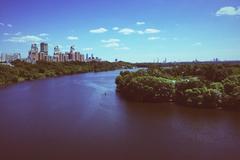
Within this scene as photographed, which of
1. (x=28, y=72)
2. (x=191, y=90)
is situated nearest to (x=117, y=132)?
(x=191, y=90)

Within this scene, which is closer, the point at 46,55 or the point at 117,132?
the point at 117,132

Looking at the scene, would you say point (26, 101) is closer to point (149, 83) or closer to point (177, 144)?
point (149, 83)

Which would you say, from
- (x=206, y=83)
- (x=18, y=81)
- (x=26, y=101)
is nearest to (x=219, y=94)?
(x=206, y=83)

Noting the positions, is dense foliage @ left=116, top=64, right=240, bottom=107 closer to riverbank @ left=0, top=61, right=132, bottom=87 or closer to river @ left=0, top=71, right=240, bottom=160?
river @ left=0, top=71, right=240, bottom=160

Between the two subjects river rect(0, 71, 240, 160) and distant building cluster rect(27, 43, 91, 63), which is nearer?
river rect(0, 71, 240, 160)

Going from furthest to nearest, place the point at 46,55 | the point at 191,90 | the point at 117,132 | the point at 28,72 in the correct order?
the point at 46,55, the point at 28,72, the point at 191,90, the point at 117,132

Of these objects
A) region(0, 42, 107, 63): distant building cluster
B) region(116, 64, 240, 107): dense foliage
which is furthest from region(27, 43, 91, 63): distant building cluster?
region(116, 64, 240, 107): dense foliage

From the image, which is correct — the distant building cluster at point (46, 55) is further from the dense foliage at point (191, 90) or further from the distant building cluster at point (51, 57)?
the dense foliage at point (191, 90)

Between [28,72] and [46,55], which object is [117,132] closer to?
[28,72]
